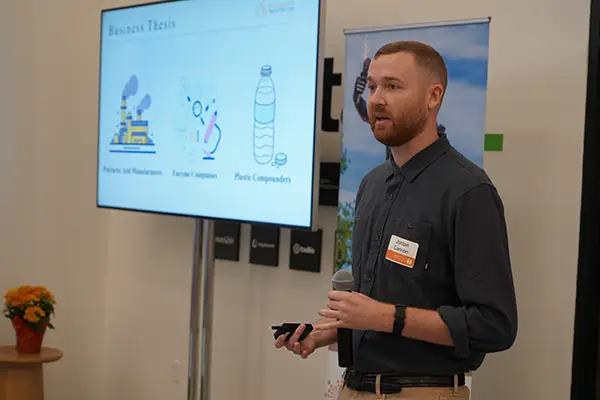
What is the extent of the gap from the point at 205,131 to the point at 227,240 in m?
0.63

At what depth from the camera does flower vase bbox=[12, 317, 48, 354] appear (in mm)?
3342

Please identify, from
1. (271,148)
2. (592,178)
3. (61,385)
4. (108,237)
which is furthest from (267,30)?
(61,385)

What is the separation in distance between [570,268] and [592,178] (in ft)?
1.04

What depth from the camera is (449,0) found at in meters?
2.88

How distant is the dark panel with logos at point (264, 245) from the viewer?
11.1 feet

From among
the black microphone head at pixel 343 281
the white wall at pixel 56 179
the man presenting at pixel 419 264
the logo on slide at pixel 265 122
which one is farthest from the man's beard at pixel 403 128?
the white wall at pixel 56 179

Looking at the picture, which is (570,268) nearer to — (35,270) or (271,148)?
(271,148)

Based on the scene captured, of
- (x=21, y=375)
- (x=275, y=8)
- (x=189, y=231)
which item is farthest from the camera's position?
(x=189, y=231)

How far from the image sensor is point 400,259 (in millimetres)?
1789

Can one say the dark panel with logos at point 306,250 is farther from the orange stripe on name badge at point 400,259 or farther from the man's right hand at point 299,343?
the orange stripe on name badge at point 400,259

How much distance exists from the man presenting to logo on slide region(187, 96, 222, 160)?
4.20 feet

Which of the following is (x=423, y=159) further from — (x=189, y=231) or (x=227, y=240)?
(x=189, y=231)

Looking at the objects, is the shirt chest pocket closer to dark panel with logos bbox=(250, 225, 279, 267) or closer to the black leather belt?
the black leather belt

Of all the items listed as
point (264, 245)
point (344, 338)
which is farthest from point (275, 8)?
point (344, 338)
